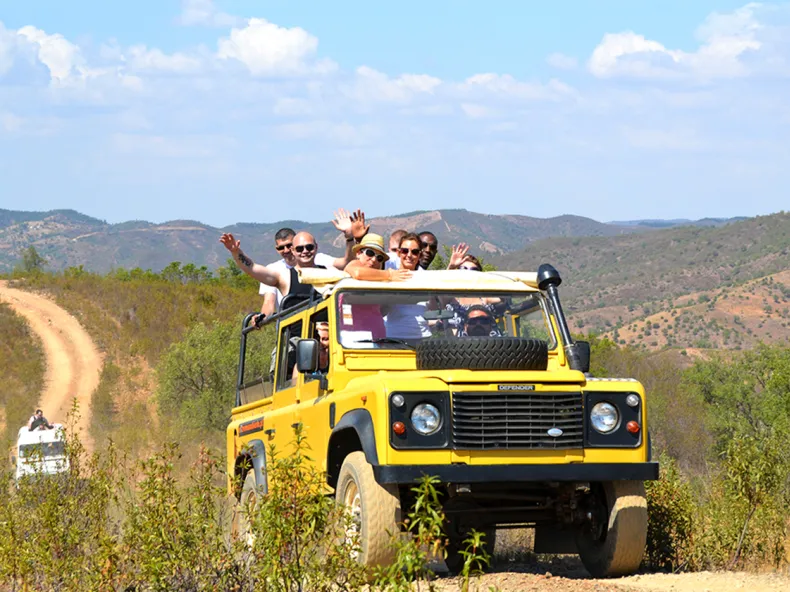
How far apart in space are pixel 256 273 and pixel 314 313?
5.38ft

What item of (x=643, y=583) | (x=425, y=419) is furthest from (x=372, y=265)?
(x=643, y=583)

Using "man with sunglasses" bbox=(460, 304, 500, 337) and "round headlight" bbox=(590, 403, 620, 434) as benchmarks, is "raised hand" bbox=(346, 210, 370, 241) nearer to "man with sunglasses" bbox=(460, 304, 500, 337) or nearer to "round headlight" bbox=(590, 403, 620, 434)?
"man with sunglasses" bbox=(460, 304, 500, 337)

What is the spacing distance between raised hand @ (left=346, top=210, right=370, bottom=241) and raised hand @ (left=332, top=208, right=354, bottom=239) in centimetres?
10

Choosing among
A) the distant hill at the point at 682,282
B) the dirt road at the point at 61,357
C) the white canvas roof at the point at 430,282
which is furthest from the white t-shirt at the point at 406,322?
the distant hill at the point at 682,282

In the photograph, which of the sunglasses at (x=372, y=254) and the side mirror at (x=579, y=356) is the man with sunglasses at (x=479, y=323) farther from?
the sunglasses at (x=372, y=254)

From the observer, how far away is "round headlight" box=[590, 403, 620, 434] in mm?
7590

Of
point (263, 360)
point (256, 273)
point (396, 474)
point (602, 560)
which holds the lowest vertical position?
point (602, 560)

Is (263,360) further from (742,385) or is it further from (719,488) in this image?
(742,385)

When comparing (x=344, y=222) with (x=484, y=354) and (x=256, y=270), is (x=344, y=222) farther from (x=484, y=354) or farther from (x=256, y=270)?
(x=484, y=354)

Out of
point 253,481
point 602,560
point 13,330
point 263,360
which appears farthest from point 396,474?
point 13,330

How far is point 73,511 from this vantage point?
29.0ft

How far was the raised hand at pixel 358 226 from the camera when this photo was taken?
410 inches

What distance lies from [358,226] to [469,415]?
352 cm

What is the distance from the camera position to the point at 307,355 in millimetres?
8102
